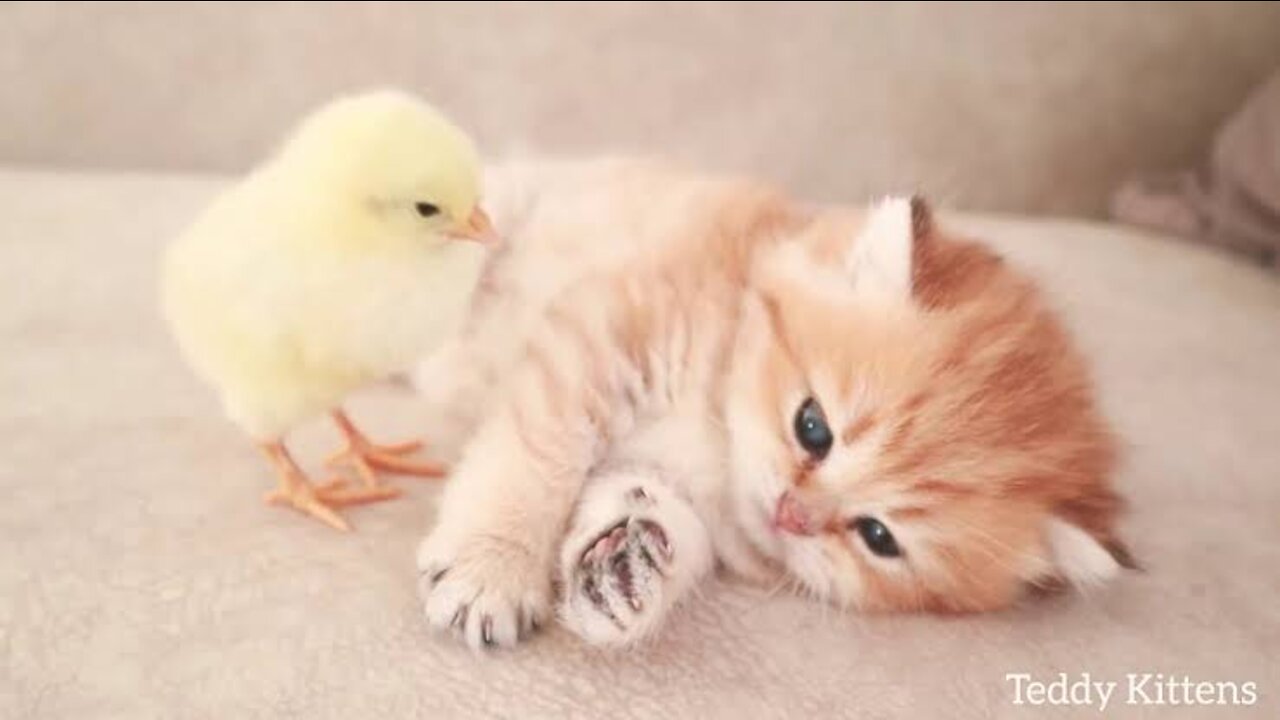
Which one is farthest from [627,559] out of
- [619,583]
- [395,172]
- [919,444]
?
[395,172]

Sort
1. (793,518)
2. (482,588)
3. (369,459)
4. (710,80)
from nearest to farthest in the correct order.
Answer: (482,588) < (793,518) < (369,459) < (710,80)

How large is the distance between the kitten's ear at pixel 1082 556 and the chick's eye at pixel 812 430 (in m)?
0.21

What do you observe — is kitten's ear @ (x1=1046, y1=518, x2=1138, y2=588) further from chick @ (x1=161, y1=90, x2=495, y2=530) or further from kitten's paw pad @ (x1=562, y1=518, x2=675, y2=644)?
chick @ (x1=161, y1=90, x2=495, y2=530)

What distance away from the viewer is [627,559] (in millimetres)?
1018

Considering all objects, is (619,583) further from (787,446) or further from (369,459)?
(369,459)

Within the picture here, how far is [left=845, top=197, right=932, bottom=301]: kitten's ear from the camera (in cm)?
112

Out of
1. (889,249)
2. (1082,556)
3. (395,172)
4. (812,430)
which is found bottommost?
(1082,556)

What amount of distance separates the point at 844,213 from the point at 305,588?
2.67 ft

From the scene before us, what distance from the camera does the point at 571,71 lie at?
1.92 metres

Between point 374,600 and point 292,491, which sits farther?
point 292,491

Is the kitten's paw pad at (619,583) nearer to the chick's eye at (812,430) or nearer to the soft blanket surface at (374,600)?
the soft blanket surface at (374,600)

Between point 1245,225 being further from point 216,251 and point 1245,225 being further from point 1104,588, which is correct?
point 216,251

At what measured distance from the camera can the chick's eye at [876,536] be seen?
1.08m

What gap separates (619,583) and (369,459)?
0.34 m
